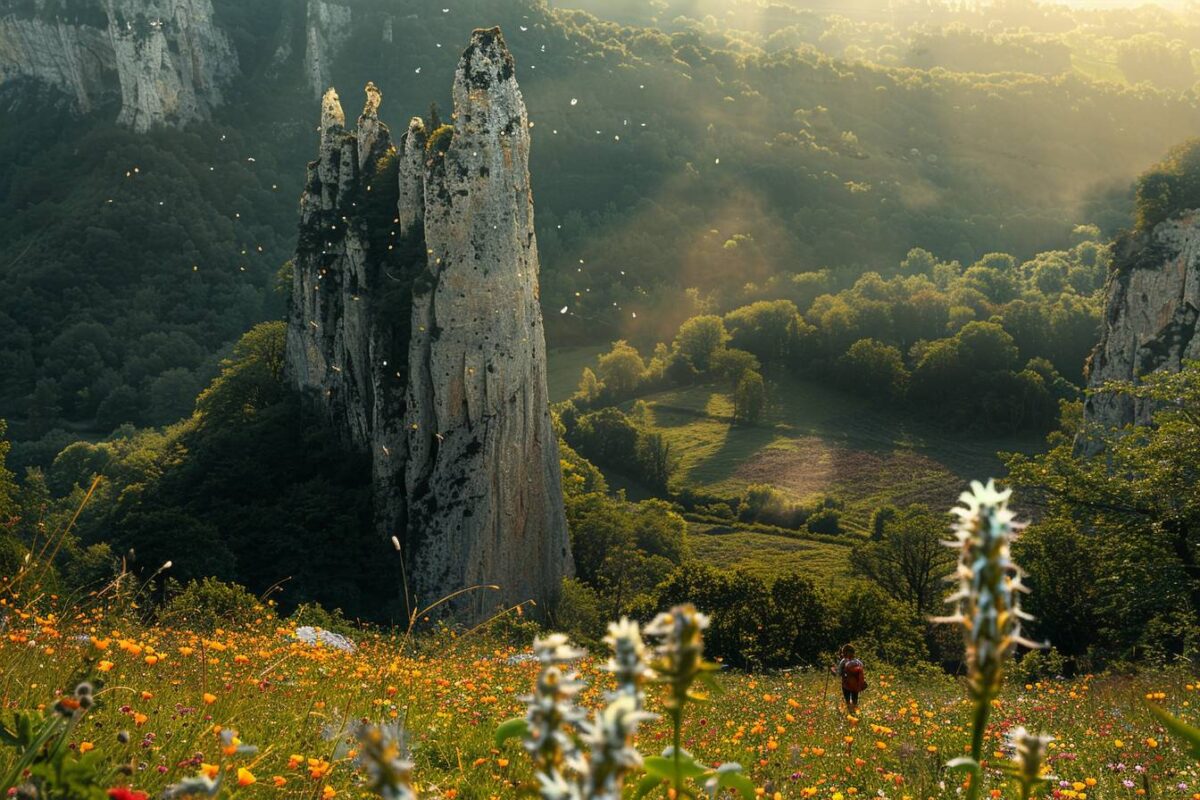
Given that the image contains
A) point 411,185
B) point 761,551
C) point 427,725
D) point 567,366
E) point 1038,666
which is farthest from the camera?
point 567,366

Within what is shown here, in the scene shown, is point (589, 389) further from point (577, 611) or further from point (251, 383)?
point (577, 611)

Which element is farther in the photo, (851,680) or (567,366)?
(567,366)

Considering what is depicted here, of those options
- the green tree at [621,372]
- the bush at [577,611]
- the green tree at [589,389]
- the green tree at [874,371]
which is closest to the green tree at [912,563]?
the bush at [577,611]

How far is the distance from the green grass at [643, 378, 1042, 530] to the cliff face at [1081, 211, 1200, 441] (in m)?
21.7

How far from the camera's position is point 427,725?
6715 millimetres

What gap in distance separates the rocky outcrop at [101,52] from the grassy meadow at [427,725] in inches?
4546

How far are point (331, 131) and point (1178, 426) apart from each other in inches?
1537

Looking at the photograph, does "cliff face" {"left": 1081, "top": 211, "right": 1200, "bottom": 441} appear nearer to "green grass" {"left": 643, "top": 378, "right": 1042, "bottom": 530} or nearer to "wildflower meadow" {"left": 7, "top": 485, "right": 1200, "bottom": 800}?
"green grass" {"left": 643, "top": 378, "right": 1042, "bottom": 530}

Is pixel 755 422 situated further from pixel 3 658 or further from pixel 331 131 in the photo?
pixel 3 658

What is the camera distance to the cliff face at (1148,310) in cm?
4703

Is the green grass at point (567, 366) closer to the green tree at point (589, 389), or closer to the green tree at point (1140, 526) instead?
the green tree at point (589, 389)

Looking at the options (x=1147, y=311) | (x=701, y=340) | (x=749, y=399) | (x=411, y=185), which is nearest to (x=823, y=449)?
(x=749, y=399)

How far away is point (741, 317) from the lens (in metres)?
106

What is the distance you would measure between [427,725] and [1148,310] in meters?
49.9
